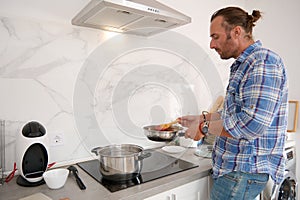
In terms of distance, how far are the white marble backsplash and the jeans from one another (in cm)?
72

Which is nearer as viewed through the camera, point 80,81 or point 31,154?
point 31,154

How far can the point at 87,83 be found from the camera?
131 cm

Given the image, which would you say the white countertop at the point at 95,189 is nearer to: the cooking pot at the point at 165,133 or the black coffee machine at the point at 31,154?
the black coffee machine at the point at 31,154

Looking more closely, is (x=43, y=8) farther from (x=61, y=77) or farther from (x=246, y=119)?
(x=246, y=119)

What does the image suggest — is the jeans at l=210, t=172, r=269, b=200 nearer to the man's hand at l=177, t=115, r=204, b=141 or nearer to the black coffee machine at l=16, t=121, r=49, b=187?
the man's hand at l=177, t=115, r=204, b=141

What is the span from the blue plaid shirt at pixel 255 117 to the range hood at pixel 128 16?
440 mm

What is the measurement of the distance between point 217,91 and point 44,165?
1.59m

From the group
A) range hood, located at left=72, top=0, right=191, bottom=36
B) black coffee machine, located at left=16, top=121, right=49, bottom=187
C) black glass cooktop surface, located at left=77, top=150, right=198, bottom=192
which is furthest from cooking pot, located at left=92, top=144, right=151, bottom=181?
range hood, located at left=72, top=0, right=191, bottom=36

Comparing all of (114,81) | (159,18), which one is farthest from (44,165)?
(159,18)

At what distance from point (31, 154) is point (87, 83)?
20.2 inches

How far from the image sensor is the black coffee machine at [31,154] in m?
0.95

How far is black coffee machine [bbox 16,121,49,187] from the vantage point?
0.95 meters

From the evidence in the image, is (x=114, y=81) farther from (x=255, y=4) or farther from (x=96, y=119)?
(x=255, y=4)

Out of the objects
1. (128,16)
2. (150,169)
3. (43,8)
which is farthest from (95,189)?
(43,8)
